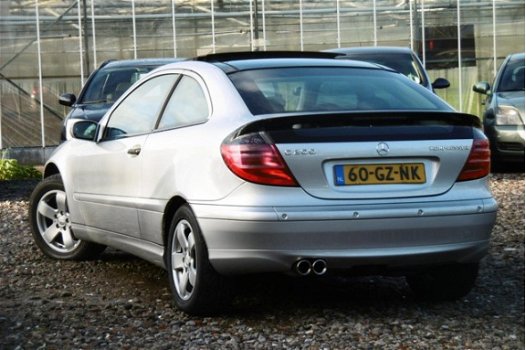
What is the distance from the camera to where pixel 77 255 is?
8227 mm

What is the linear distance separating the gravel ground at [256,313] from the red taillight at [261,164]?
63 centimetres

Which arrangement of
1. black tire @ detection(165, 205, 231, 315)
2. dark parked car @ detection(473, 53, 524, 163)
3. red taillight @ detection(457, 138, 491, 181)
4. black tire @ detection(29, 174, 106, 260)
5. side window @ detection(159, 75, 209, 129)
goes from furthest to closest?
dark parked car @ detection(473, 53, 524, 163), black tire @ detection(29, 174, 106, 260), side window @ detection(159, 75, 209, 129), red taillight @ detection(457, 138, 491, 181), black tire @ detection(165, 205, 231, 315)

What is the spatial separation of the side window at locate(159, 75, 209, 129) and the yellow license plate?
2.90 ft

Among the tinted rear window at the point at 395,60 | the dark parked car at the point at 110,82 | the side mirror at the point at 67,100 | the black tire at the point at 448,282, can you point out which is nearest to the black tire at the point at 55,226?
the black tire at the point at 448,282

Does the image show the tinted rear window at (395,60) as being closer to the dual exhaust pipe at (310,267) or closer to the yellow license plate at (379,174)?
the yellow license plate at (379,174)

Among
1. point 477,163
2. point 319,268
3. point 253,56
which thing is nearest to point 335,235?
point 319,268

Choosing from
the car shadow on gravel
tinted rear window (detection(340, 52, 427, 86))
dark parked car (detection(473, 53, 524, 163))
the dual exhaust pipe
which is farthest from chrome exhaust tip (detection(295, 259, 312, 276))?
dark parked car (detection(473, 53, 524, 163))

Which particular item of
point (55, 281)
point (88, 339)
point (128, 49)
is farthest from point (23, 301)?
point (128, 49)

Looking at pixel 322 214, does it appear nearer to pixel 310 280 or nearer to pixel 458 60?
pixel 310 280

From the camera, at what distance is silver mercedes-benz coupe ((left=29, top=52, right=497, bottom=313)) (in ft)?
18.5

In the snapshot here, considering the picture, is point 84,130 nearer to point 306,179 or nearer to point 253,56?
point 253,56

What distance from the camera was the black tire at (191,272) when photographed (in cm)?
590

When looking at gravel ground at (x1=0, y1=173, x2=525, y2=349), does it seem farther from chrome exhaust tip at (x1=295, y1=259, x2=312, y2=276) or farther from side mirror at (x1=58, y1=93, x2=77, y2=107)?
side mirror at (x1=58, y1=93, x2=77, y2=107)

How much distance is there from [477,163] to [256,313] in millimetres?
1405
